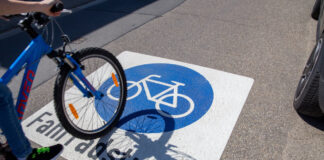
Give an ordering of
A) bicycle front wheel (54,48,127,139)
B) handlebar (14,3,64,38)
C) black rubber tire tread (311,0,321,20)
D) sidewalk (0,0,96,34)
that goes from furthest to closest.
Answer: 1. sidewalk (0,0,96,34)
2. black rubber tire tread (311,0,321,20)
3. bicycle front wheel (54,48,127,139)
4. handlebar (14,3,64,38)

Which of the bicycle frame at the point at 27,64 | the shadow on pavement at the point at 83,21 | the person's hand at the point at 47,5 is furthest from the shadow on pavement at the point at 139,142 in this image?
the shadow on pavement at the point at 83,21

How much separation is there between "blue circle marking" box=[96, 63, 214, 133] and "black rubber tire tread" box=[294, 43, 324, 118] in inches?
40.9

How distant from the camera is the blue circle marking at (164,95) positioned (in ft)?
9.55

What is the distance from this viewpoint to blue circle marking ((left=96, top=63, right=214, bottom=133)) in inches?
115

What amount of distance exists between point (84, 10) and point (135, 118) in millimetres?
5050

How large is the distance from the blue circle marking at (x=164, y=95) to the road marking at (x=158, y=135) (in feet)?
0.07

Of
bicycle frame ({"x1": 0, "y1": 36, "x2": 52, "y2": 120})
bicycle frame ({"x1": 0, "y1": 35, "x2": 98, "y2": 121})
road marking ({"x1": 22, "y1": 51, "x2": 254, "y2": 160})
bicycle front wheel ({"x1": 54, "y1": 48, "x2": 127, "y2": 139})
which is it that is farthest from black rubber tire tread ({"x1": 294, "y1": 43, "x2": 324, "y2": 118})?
bicycle frame ({"x1": 0, "y1": 36, "x2": 52, "y2": 120})

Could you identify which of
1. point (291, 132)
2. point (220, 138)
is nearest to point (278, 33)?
point (291, 132)

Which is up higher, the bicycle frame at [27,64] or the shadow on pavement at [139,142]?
the bicycle frame at [27,64]

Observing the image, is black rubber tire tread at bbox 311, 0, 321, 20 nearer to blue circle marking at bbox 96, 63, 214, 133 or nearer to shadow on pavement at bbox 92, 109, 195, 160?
blue circle marking at bbox 96, 63, 214, 133

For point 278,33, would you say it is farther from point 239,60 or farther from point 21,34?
point 21,34

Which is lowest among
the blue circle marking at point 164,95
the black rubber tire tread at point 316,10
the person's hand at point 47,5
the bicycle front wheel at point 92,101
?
the black rubber tire tread at point 316,10

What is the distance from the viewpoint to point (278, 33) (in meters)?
5.01

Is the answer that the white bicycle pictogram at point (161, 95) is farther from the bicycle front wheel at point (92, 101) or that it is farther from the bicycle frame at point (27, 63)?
the bicycle frame at point (27, 63)
